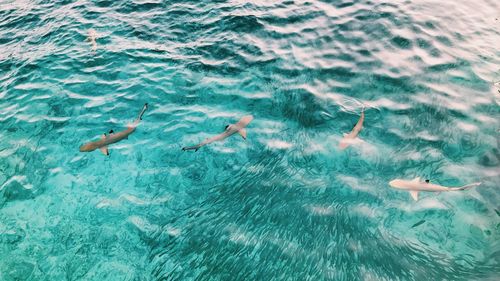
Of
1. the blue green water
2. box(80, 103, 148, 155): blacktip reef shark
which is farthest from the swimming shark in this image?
box(80, 103, 148, 155): blacktip reef shark

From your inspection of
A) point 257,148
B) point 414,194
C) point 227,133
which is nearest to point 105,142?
point 227,133

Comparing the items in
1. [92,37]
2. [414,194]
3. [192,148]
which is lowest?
[192,148]

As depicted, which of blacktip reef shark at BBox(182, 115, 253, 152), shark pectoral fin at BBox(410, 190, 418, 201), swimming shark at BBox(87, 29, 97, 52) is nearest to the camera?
shark pectoral fin at BBox(410, 190, 418, 201)

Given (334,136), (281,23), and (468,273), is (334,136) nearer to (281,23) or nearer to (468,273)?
(468,273)

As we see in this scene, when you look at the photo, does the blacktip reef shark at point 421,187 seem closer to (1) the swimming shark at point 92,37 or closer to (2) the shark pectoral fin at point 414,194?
(2) the shark pectoral fin at point 414,194

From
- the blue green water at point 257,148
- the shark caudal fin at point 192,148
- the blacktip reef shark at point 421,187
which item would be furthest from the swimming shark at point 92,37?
the blacktip reef shark at point 421,187

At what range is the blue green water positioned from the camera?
4430 millimetres

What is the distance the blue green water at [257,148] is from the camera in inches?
174

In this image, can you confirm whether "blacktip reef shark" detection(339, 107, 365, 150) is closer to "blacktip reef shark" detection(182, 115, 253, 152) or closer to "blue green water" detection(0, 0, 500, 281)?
"blue green water" detection(0, 0, 500, 281)

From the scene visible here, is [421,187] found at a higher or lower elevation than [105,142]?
higher

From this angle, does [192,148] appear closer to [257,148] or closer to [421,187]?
[257,148]

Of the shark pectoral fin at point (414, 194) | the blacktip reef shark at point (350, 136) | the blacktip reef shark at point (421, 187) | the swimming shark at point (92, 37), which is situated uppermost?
the swimming shark at point (92, 37)

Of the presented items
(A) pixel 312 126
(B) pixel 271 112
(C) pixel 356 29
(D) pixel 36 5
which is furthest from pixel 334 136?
(D) pixel 36 5

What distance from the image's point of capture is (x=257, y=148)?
226 inches
